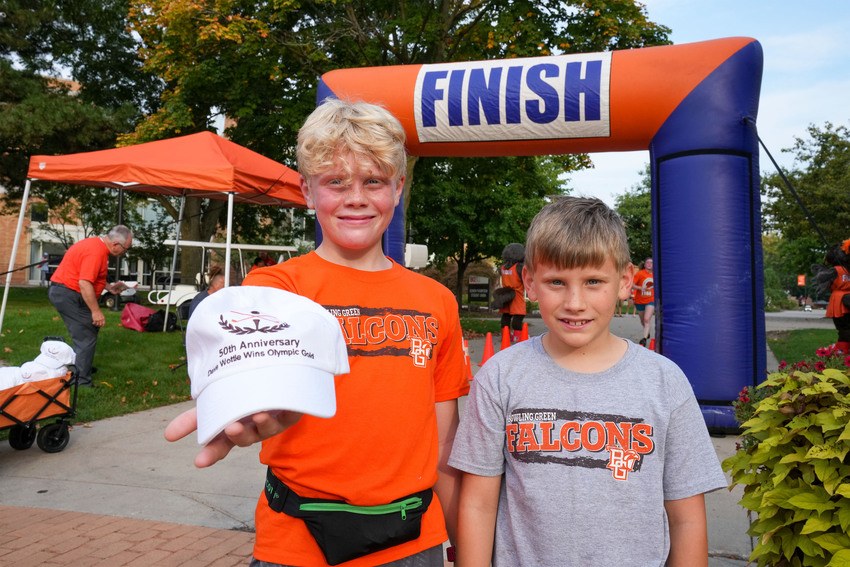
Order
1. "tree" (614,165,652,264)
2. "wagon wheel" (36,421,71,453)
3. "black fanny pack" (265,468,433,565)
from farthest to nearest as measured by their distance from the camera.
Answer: "tree" (614,165,652,264), "wagon wheel" (36,421,71,453), "black fanny pack" (265,468,433,565)

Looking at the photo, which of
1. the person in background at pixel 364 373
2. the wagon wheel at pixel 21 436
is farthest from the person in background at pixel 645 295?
the person in background at pixel 364 373

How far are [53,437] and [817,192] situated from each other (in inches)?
1034

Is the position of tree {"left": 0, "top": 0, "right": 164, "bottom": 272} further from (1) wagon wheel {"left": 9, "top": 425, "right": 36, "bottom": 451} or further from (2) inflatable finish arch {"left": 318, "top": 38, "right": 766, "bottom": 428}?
(2) inflatable finish arch {"left": 318, "top": 38, "right": 766, "bottom": 428}

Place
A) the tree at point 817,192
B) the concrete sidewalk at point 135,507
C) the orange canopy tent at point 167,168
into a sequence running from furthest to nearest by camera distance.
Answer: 1. the tree at point 817,192
2. the orange canopy tent at point 167,168
3. the concrete sidewalk at point 135,507

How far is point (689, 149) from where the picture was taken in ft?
20.1

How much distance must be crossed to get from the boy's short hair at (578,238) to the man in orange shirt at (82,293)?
22.8ft

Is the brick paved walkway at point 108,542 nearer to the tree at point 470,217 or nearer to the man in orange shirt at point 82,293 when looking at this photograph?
the man in orange shirt at point 82,293

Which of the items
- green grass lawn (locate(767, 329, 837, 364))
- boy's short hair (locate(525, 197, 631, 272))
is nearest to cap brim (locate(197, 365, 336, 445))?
boy's short hair (locate(525, 197, 631, 272))

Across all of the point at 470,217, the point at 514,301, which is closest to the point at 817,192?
the point at 470,217

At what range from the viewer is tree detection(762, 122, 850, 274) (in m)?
24.7

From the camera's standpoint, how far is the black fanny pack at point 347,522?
1576 mm

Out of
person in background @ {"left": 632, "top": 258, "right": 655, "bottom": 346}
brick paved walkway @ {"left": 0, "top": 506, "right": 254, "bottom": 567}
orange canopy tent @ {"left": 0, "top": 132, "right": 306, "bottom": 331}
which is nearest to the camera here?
brick paved walkway @ {"left": 0, "top": 506, "right": 254, "bottom": 567}

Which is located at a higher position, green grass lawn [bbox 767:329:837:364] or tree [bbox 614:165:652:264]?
tree [bbox 614:165:652:264]

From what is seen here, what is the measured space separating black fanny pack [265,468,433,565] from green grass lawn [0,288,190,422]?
19.5ft
